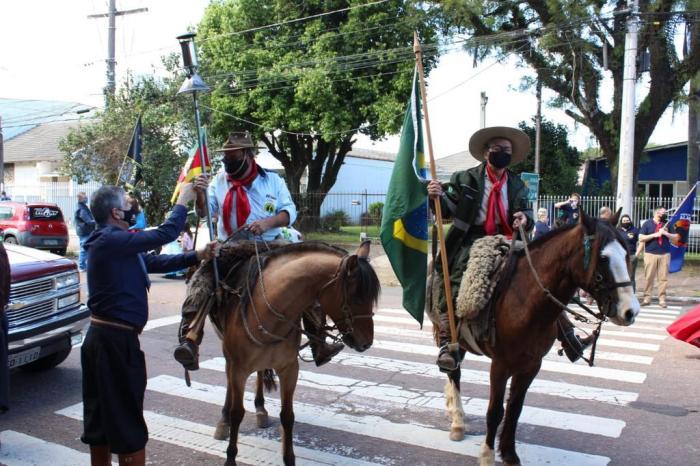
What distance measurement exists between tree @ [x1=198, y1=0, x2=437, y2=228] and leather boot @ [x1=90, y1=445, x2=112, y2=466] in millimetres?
20418

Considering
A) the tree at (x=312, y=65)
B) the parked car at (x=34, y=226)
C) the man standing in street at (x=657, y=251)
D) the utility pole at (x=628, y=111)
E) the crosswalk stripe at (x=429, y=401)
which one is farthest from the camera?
the tree at (x=312, y=65)

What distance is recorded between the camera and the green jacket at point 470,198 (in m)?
5.27

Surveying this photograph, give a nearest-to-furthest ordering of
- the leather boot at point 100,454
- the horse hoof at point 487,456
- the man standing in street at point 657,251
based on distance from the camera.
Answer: the leather boot at point 100,454 < the horse hoof at point 487,456 < the man standing in street at point 657,251

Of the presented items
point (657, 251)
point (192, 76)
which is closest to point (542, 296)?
point (192, 76)

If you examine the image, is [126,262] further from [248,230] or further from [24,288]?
[24,288]

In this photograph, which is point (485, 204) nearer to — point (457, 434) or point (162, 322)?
point (457, 434)

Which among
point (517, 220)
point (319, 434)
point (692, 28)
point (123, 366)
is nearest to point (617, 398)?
point (517, 220)

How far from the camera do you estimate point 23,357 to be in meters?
6.01

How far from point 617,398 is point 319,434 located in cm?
320

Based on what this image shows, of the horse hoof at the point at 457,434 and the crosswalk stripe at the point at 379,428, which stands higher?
the horse hoof at the point at 457,434

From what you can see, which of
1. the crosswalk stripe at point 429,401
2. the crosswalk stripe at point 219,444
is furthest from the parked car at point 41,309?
the crosswalk stripe at point 429,401

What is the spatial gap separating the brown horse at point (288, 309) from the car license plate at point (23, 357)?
246cm

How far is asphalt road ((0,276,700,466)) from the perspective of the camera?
16.2 ft

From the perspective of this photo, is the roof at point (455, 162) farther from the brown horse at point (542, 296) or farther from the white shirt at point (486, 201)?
the brown horse at point (542, 296)
